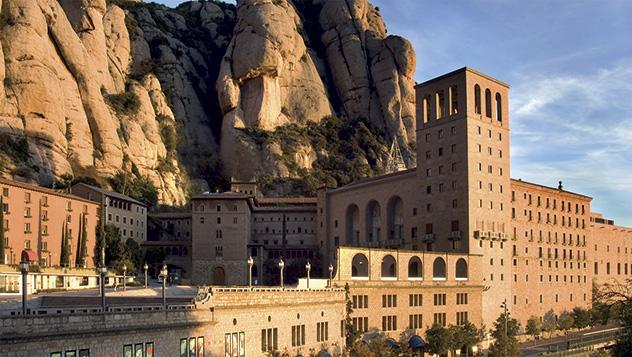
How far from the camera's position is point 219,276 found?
4427 inches

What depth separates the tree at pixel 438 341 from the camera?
254ft

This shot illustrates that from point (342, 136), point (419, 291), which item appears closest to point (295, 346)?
point (419, 291)

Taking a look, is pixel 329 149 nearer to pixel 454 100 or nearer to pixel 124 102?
pixel 124 102

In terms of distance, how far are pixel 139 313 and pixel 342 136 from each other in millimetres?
143130

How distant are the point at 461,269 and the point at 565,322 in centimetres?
2470

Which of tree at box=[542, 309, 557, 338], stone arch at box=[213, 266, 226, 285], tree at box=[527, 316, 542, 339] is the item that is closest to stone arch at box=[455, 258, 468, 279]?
tree at box=[527, 316, 542, 339]

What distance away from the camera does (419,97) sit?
105 metres

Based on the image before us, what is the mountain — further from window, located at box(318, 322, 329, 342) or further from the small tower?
window, located at box(318, 322, 329, 342)

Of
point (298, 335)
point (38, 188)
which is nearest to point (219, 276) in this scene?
point (38, 188)

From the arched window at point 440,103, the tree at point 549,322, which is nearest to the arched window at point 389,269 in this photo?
the arched window at point 440,103

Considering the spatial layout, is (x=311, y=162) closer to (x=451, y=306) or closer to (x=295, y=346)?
(x=451, y=306)

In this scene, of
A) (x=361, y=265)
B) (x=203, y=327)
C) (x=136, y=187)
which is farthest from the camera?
(x=136, y=187)

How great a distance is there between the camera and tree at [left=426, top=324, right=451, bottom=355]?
77.4m

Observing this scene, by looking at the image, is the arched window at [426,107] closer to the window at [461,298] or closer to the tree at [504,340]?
the window at [461,298]
